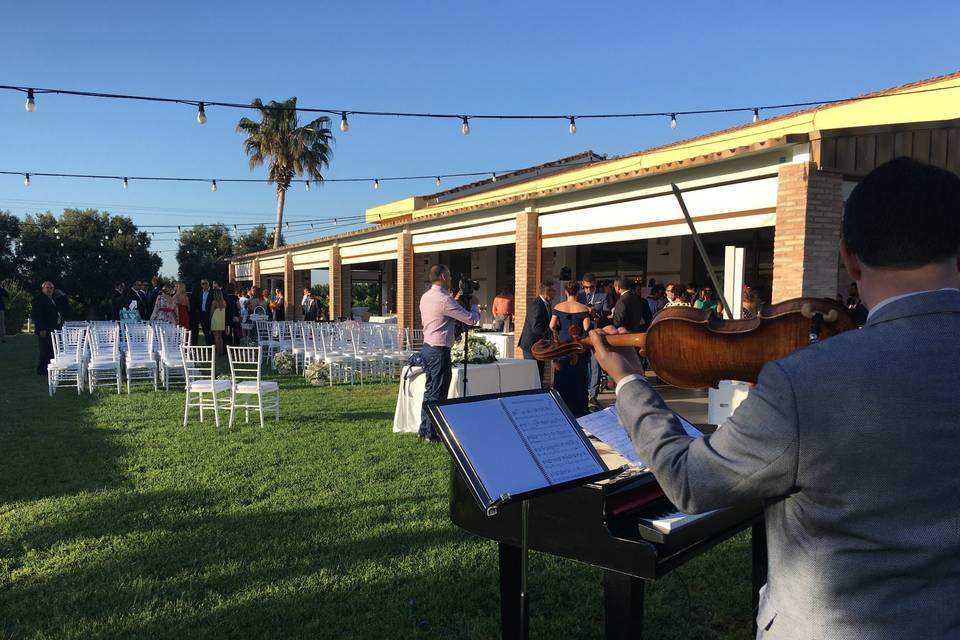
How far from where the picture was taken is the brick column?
806 inches

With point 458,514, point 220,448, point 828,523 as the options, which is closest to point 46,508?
point 220,448

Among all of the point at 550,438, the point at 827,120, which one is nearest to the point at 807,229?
the point at 550,438

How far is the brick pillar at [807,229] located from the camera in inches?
279

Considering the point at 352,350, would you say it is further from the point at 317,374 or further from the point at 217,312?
the point at 217,312

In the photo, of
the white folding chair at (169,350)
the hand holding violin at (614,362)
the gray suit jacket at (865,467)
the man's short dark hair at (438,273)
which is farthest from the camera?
the white folding chair at (169,350)

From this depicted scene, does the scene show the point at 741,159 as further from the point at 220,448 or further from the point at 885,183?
the point at 885,183

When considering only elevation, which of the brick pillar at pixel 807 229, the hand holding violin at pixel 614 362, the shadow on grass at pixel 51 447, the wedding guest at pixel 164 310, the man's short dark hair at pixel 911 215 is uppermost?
the brick pillar at pixel 807 229

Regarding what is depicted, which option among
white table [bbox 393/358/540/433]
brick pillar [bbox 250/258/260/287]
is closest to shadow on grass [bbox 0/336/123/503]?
white table [bbox 393/358/540/433]

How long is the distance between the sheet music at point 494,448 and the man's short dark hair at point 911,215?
3.53 ft

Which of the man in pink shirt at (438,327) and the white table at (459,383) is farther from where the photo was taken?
the white table at (459,383)

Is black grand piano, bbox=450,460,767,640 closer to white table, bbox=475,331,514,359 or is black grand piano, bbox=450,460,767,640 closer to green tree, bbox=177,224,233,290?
white table, bbox=475,331,514,359

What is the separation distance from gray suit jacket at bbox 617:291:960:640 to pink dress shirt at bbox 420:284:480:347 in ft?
17.6

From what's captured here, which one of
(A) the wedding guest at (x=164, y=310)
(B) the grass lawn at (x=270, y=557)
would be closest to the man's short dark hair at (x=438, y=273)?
(B) the grass lawn at (x=270, y=557)

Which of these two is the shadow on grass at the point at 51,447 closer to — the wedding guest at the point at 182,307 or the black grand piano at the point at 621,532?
the wedding guest at the point at 182,307
